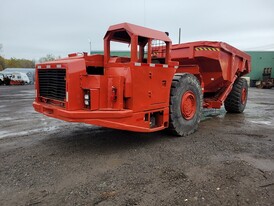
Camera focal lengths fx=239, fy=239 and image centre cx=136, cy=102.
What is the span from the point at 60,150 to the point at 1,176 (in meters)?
1.21

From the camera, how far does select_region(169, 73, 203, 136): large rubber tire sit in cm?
508

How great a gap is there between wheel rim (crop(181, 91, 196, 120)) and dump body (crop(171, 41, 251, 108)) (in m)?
1.17

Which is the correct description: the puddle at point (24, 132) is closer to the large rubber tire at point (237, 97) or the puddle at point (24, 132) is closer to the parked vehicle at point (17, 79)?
the large rubber tire at point (237, 97)

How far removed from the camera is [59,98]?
436 centimetres

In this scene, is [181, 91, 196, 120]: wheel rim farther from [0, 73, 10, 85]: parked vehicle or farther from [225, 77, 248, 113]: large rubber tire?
[0, 73, 10, 85]: parked vehicle

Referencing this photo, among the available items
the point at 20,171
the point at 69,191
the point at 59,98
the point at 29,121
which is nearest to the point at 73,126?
the point at 29,121

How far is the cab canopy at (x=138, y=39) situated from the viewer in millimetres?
4281

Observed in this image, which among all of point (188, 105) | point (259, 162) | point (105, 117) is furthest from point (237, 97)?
point (105, 117)

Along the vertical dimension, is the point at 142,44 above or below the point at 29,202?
above

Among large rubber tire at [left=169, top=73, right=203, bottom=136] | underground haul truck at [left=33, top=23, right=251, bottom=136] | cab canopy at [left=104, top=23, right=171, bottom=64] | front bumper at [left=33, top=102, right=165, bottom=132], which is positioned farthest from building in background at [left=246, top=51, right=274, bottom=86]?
front bumper at [left=33, top=102, right=165, bottom=132]

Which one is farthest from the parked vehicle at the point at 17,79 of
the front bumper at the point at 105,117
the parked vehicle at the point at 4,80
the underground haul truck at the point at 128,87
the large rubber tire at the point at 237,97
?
the front bumper at the point at 105,117

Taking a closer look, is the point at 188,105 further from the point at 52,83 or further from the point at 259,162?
the point at 52,83

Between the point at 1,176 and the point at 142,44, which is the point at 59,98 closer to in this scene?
the point at 1,176

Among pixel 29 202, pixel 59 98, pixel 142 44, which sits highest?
pixel 142 44
